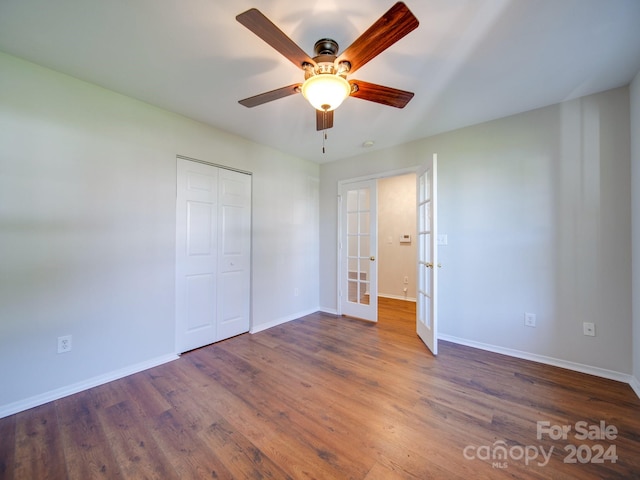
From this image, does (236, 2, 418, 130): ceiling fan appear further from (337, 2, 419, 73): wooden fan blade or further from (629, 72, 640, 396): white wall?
(629, 72, 640, 396): white wall

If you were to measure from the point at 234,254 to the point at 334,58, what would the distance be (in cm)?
236

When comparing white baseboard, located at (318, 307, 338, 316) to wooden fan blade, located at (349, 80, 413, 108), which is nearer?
wooden fan blade, located at (349, 80, 413, 108)

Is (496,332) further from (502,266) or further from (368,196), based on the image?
(368,196)

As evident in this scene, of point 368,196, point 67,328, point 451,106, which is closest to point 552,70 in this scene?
point 451,106

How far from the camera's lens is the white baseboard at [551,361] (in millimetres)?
2100

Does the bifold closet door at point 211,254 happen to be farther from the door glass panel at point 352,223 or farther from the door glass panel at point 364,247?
the door glass panel at point 364,247

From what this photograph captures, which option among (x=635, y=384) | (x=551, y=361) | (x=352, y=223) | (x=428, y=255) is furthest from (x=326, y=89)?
(x=635, y=384)

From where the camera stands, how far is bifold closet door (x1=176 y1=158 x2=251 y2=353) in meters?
2.63

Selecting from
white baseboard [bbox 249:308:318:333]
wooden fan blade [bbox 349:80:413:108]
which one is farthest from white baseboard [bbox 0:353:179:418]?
wooden fan blade [bbox 349:80:413:108]

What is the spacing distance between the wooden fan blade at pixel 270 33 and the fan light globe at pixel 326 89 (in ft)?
0.35

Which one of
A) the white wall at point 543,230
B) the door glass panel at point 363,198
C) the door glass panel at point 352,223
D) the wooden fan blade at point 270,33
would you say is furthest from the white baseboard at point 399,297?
the wooden fan blade at point 270,33

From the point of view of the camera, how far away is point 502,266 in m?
2.62

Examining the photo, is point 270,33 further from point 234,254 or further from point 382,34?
point 234,254

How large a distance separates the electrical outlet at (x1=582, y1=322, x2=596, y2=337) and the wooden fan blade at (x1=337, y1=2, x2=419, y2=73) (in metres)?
2.84
